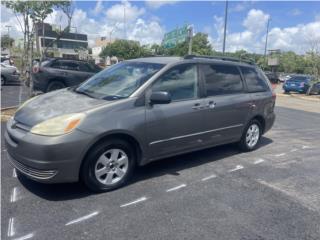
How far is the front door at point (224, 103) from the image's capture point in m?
5.09

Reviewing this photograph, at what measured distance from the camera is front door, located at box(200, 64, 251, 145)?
509 cm

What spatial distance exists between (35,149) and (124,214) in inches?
47.5

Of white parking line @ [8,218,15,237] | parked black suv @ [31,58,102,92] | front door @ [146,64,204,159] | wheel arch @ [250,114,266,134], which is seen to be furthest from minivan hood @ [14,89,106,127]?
parked black suv @ [31,58,102,92]

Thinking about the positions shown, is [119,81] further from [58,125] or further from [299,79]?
[299,79]

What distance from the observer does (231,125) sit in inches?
219

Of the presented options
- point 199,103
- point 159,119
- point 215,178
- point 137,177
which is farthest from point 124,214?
point 199,103

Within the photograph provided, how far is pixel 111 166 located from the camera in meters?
4.05

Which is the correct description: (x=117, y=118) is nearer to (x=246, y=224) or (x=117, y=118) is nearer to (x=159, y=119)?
(x=159, y=119)

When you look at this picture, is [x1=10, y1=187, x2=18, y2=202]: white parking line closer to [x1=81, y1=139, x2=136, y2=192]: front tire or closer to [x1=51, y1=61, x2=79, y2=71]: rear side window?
[x1=81, y1=139, x2=136, y2=192]: front tire

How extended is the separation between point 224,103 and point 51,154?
2.94 metres

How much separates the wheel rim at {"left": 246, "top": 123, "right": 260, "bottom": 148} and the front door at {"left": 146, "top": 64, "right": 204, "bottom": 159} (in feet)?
4.87

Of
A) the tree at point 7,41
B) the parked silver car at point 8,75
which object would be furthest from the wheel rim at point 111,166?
the tree at point 7,41

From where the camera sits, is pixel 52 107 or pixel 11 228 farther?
pixel 52 107

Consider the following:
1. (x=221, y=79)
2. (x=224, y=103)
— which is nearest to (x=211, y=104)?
(x=224, y=103)
